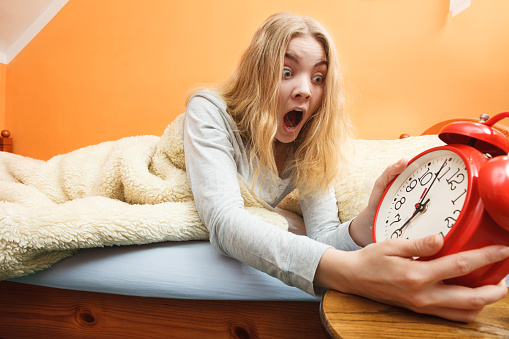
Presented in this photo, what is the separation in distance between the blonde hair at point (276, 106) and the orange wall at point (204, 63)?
0.63m

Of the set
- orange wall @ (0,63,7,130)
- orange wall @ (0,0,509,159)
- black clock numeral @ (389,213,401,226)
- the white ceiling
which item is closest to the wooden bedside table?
black clock numeral @ (389,213,401,226)

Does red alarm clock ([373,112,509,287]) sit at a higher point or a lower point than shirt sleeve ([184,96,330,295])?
higher

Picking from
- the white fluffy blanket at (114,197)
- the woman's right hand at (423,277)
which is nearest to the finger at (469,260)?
the woman's right hand at (423,277)

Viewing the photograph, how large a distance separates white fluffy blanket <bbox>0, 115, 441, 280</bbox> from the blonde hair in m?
0.11

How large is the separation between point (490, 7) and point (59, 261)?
5.88ft

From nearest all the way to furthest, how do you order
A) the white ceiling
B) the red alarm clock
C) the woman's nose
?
the red alarm clock
the woman's nose
the white ceiling

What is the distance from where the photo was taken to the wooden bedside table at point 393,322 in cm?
39

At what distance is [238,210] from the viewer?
0.65 meters

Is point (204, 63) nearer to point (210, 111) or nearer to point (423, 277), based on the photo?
point (210, 111)

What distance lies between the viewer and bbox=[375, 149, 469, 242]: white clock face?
17.7 inches

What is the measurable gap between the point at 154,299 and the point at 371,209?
0.43m

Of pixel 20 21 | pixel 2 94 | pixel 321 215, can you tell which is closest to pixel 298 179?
pixel 321 215

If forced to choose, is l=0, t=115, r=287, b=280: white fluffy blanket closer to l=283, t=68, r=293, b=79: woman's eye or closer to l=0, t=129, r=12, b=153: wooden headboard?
l=283, t=68, r=293, b=79: woman's eye

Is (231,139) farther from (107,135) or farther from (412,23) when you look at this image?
(107,135)
